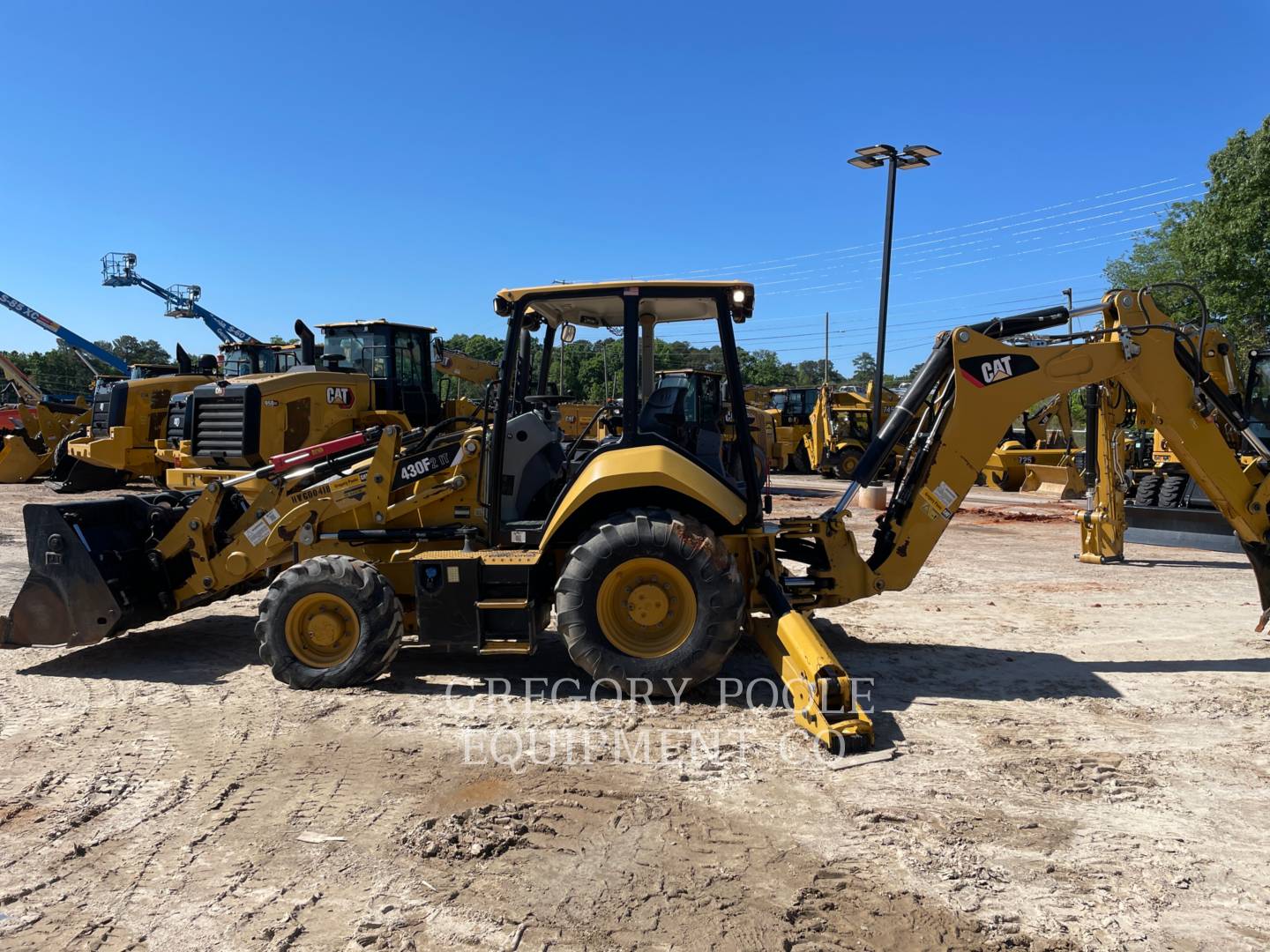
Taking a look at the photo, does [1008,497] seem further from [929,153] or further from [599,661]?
[599,661]

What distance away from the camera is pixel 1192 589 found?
8953mm

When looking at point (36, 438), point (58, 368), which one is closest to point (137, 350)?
point (58, 368)

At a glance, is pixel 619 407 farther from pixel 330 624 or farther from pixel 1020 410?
pixel 1020 410

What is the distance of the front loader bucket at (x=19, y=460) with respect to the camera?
20.5 m

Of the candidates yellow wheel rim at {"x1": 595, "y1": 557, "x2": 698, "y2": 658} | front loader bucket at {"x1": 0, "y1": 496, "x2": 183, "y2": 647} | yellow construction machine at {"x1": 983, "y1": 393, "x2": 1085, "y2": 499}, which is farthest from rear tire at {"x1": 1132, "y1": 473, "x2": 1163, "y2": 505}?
front loader bucket at {"x1": 0, "y1": 496, "x2": 183, "y2": 647}

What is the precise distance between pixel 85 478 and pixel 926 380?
1846cm

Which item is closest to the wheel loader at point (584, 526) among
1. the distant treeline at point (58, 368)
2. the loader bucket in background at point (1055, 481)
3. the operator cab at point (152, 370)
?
the loader bucket in background at point (1055, 481)

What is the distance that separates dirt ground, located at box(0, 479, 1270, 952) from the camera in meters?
3.08

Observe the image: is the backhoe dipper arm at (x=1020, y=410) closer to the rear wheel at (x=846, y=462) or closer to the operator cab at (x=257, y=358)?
the operator cab at (x=257, y=358)

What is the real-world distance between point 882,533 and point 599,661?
224 centimetres

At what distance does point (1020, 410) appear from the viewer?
5949 mm

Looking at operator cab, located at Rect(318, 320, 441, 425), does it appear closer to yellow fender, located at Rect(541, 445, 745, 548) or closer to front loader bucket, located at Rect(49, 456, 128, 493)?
front loader bucket, located at Rect(49, 456, 128, 493)

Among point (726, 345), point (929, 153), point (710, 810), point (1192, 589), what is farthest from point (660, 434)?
point (929, 153)

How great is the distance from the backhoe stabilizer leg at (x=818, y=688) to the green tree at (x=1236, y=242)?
A: 75.4 ft
